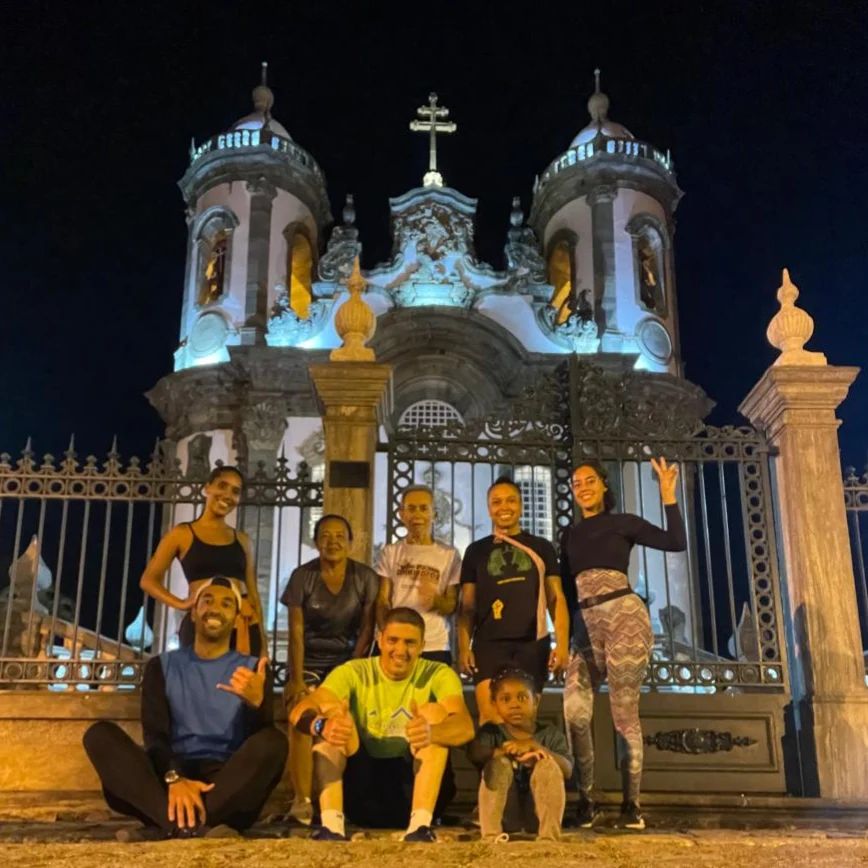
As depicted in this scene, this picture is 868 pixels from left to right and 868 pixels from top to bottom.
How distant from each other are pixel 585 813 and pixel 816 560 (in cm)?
281

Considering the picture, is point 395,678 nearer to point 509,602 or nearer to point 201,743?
point 201,743

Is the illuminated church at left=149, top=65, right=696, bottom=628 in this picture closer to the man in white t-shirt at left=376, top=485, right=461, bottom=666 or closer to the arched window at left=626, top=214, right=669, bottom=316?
the arched window at left=626, top=214, right=669, bottom=316

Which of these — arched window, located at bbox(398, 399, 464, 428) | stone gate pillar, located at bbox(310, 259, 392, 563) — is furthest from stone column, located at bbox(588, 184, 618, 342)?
stone gate pillar, located at bbox(310, 259, 392, 563)

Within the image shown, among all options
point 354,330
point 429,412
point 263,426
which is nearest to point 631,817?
point 354,330

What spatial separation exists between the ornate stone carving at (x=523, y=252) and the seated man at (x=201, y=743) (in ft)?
56.6

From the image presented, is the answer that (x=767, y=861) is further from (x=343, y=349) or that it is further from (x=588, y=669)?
(x=343, y=349)

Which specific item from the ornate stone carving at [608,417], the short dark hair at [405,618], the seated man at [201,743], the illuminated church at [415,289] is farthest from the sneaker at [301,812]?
the illuminated church at [415,289]

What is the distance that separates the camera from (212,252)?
73.3 feet

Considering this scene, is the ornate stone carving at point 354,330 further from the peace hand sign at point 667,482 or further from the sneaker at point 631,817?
the sneaker at point 631,817

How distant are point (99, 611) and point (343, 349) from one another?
2.83 metres

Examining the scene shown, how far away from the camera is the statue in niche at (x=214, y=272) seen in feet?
A: 71.4

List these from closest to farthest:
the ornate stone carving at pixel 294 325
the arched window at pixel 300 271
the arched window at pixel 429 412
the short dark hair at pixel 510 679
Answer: the short dark hair at pixel 510 679 → the arched window at pixel 429 412 → the ornate stone carving at pixel 294 325 → the arched window at pixel 300 271

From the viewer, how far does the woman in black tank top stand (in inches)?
226

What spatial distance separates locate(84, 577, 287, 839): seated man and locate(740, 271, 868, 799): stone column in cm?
396
